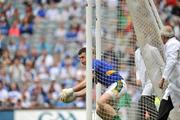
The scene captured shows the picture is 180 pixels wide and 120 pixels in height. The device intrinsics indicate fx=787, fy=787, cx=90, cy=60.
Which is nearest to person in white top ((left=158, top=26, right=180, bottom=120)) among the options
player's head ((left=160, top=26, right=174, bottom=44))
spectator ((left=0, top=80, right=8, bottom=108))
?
player's head ((left=160, top=26, right=174, bottom=44))

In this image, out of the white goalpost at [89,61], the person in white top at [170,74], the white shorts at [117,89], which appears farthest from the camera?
the white goalpost at [89,61]

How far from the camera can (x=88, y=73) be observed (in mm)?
11414

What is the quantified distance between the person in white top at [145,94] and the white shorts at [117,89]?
0.50 m

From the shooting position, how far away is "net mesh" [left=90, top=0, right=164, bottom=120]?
11430mm

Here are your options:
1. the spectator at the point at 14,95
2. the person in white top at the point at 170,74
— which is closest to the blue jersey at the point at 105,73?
the person in white top at the point at 170,74

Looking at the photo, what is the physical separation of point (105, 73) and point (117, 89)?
31cm

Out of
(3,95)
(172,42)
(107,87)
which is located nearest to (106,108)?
(107,87)

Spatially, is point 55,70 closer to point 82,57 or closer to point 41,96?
point 41,96

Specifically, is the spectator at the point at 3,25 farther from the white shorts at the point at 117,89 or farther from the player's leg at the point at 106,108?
the player's leg at the point at 106,108

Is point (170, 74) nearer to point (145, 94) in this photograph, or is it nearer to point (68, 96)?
point (145, 94)

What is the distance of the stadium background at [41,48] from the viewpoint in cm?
1920

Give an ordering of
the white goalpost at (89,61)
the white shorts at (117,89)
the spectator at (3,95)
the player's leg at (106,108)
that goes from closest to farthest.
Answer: the player's leg at (106,108)
the white shorts at (117,89)
the white goalpost at (89,61)
the spectator at (3,95)

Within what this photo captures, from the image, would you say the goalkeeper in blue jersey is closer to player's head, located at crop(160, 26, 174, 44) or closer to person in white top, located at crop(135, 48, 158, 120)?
person in white top, located at crop(135, 48, 158, 120)

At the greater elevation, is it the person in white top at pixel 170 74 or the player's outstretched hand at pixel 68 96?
the person in white top at pixel 170 74
